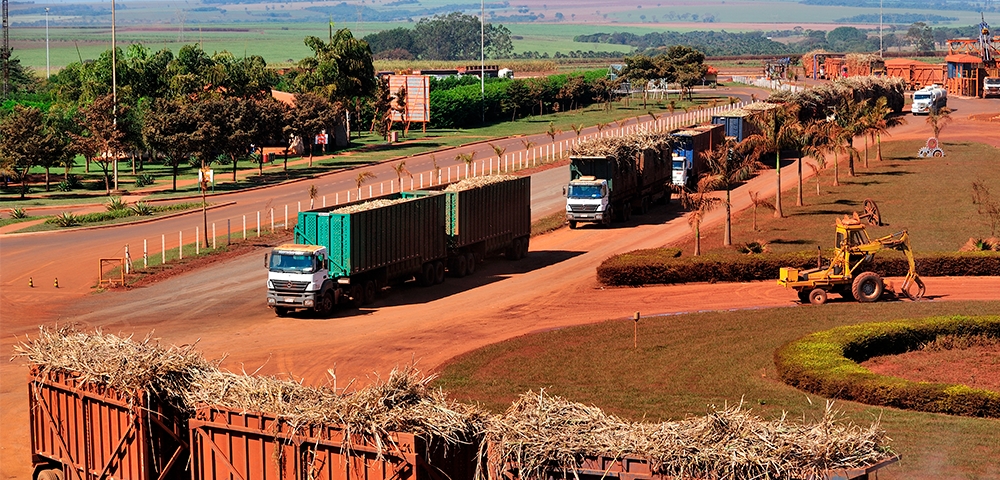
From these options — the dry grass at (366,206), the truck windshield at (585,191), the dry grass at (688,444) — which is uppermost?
the dry grass at (366,206)

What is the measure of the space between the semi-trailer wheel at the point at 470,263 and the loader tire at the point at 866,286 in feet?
54.1

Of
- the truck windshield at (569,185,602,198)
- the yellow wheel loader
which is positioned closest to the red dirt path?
the yellow wheel loader

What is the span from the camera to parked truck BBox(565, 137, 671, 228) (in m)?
56.0

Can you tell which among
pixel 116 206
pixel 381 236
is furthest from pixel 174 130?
pixel 381 236

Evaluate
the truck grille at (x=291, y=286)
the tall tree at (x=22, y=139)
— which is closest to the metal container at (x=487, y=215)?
the truck grille at (x=291, y=286)

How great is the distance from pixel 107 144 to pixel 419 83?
44678mm

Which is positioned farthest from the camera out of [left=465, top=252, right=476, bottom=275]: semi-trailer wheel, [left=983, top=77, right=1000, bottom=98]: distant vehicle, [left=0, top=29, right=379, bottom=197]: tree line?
[left=983, top=77, right=1000, bottom=98]: distant vehicle

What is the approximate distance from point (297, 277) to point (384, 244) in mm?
4317

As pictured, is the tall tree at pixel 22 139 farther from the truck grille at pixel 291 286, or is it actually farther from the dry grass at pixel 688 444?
the dry grass at pixel 688 444

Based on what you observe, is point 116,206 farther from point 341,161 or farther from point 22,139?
point 341,161

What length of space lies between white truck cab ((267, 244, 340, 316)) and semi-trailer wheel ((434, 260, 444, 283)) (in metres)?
7.14

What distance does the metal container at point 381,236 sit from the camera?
38812 mm

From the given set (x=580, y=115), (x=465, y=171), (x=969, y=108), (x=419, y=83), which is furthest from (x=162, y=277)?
(x=969, y=108)

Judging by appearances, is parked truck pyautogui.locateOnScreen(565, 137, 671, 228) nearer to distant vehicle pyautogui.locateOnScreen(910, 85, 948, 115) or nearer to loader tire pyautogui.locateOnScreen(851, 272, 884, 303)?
loader tire pyautogui.locateOnScreen(851, 272, 884, 303)
